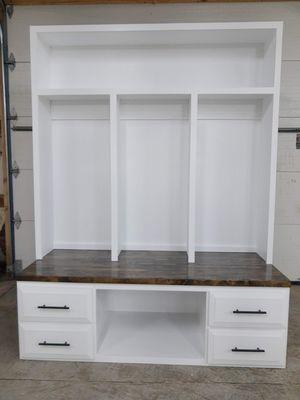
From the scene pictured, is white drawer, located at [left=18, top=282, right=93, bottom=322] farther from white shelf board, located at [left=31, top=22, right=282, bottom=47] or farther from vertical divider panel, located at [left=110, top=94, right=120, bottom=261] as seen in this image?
white shelf board, located at [left=31, top=22, right=282, bottom=47]

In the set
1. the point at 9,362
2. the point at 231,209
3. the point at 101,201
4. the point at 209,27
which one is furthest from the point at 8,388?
the point at 209,27

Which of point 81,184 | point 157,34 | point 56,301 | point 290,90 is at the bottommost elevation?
point 56,301

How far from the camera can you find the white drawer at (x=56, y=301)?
189 centimetres

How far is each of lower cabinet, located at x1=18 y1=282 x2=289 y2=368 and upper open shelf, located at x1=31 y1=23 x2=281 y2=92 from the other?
1475 millimetres

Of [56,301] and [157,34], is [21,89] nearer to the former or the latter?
[157,34]

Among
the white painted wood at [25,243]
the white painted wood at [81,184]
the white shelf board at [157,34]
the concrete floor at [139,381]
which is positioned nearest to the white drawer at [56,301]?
the concrete floor at [139,381]

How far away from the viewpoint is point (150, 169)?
2.47 m

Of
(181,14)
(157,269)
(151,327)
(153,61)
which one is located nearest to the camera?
(157,269)

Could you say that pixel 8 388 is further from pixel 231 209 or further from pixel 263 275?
pixel 231 209

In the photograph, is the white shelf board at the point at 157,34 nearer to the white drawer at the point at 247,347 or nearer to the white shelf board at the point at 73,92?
the white shelf board at the point at 73,92

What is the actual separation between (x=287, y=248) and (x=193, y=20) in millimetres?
2257

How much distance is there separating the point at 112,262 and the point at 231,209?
3.35 ft

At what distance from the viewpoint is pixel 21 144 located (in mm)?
3002

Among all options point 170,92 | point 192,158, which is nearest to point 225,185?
point 192,158
